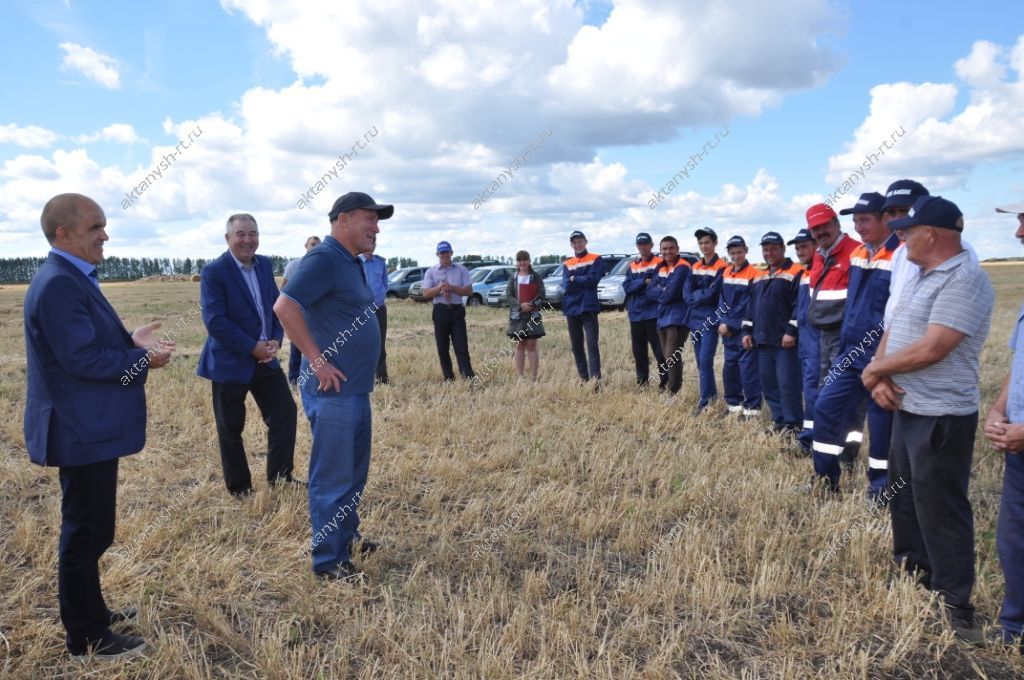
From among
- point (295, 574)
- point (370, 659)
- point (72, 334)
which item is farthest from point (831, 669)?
point (72, 334)

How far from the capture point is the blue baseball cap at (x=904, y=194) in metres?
4.02

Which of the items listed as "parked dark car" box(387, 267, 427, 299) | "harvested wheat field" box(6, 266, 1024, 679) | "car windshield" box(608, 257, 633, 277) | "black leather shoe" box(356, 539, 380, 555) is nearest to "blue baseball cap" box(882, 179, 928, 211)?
"harvested wheat field" box(6, 266, 1024, 679)

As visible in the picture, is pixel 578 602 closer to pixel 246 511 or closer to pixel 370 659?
pixel 370 659

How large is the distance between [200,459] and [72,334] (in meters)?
3.40

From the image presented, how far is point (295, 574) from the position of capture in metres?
3.70

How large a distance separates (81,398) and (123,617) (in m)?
1.15

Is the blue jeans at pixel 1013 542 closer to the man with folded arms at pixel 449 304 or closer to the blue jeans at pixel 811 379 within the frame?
the blue jeans at pixel 811 379

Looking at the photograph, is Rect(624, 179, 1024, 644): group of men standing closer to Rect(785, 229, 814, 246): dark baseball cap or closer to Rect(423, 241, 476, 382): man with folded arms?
Rect(785, 229, 814, 246): dark baseball cap

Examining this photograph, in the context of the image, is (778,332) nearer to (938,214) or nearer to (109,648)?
(938,214)

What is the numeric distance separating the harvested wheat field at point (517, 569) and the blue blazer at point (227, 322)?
0.93m

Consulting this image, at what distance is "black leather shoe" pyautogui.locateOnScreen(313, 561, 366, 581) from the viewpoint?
143 inches

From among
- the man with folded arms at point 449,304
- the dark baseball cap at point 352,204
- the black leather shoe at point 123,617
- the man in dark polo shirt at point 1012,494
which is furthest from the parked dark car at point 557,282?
the black leather shoe at point 123,617

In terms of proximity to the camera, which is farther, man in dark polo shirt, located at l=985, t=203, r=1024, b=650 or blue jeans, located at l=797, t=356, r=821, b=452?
blue jeans, located at l=797, t=356, r=821, b=452

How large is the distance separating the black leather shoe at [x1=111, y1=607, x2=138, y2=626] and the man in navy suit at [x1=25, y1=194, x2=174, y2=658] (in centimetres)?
16
